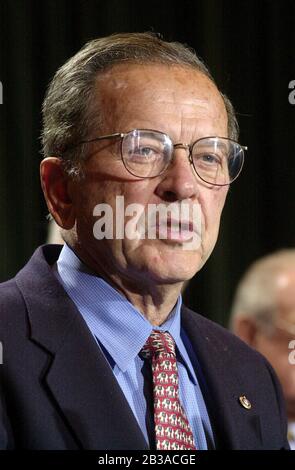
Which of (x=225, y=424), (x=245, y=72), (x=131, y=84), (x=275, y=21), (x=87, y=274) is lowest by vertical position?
(x=225, y=424)

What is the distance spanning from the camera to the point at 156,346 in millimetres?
1296

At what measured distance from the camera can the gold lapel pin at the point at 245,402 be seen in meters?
1.42

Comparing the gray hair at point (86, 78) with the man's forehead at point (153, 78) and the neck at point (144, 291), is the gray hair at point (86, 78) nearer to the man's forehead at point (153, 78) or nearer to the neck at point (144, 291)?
the man's forehead at point (153, 78)

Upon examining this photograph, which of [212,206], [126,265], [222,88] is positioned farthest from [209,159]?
[222,88]

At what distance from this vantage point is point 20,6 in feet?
7.28

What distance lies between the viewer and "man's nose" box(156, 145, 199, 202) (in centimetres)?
125

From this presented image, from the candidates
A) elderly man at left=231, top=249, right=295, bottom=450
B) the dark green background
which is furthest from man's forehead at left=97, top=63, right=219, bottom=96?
elderly man at left=231, top=249, right=295, bottom=450

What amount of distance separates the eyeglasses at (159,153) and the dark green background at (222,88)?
78 centimetres

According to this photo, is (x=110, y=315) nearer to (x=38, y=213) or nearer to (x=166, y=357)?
(x=166, y=357)

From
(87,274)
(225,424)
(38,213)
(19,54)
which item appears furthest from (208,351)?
(19,54)

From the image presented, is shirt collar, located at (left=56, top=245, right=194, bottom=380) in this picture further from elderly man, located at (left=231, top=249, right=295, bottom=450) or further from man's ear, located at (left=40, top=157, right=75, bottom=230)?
elderly man, located at (left=231, top=249, right=295, bottom=450)

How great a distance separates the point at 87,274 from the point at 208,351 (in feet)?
0.93

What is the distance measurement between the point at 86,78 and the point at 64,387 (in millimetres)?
524

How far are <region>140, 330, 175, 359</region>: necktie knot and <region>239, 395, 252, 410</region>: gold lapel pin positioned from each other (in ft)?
0.63
